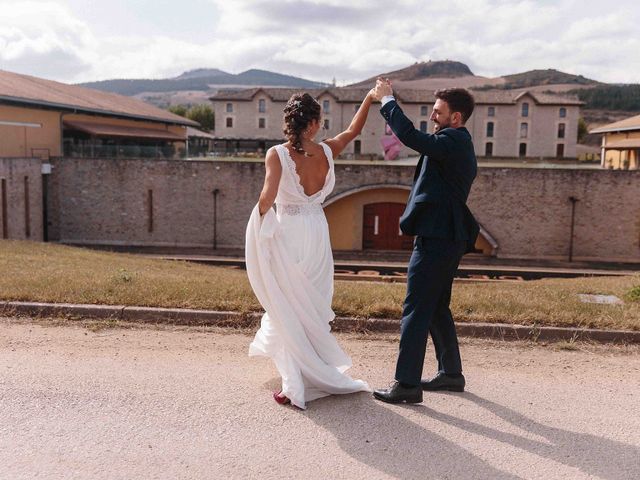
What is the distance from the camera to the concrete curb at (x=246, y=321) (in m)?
6.24

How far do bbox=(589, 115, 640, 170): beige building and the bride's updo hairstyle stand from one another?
36.2 m

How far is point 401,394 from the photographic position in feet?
14.8

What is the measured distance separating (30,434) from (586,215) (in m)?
28.8

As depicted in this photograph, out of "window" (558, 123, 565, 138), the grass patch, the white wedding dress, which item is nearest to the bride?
the white wedding dress

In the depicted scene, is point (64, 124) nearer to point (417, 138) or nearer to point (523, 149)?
point (417, 138)

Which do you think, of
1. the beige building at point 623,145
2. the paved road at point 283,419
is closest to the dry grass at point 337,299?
the paved road at point 283,419

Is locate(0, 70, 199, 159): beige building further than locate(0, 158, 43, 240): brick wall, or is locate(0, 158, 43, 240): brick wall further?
locate(0, 70, 199, 159): beige building

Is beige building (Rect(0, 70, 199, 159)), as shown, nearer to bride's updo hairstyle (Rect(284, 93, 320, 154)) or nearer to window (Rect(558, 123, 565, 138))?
bride's updo hairstyle (Rect(284, 93, 320, 154))

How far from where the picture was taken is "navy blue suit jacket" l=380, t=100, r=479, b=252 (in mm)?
4371

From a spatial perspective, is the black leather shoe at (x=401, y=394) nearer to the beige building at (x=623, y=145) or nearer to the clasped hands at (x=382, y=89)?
the clasped hands at (x=382, y=89)

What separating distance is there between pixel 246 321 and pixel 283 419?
2.46 meters

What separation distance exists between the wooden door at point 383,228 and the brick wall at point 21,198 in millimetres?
→ 14755

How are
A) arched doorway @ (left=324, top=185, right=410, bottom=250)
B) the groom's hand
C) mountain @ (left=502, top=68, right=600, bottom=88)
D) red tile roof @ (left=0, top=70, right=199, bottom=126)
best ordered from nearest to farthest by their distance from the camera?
the groom's hand
red tile roof @ (left=0, top=70, right=199, bottom=126)
arched doorway @ (left=324, top=185, right=410, bottom=250)
mountain @ (left=502, top=68, right=600, bottom=88)

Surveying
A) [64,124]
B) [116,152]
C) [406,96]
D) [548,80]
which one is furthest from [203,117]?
[548,80]
